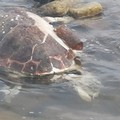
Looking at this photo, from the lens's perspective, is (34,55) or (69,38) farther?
(69,38)

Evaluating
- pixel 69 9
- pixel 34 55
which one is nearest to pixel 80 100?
pixel 34 55

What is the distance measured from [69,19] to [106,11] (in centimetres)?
112

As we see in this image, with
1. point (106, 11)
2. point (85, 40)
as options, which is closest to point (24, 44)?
point (85, 40)

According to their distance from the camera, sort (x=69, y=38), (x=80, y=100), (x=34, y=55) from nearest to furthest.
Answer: (x=80, y=100) < (x=34, y=55) < (x=69, y=38)

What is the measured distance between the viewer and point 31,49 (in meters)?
5.33

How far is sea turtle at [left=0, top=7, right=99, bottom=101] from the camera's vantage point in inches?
205

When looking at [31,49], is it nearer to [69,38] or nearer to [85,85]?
[69,38]

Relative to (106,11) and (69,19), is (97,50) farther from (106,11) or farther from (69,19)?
(106,11)

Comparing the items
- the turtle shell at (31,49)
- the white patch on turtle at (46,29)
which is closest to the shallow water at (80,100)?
the turtle shell at (31,49)

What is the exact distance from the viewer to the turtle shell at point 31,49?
525 centimetres

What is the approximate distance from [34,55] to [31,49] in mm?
109

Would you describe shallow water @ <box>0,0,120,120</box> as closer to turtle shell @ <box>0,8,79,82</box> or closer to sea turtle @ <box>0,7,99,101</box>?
sea turtle @ <box>0,7,99,101</box>

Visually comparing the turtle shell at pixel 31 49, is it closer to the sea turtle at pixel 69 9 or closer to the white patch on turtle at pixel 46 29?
the white patch on turtle at pixel 46 29

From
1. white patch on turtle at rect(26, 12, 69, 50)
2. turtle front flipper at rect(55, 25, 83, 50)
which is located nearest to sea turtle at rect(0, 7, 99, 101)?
white patch on turtle at rect(26, 12, 69, 50)
